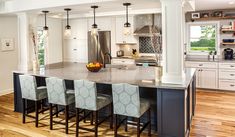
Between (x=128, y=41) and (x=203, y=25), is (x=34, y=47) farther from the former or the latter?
(x=203, y=25)

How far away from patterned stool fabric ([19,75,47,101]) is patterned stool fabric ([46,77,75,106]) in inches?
14.2

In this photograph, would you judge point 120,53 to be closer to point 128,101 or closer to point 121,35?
point 121,35

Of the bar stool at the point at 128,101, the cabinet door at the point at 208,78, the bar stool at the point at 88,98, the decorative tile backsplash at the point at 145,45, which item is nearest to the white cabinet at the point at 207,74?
the cabinet door at the point at 208,78

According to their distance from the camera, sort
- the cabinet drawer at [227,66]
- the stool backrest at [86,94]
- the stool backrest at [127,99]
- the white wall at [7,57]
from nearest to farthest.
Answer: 1. the stool backrest at [127,99]
2. the stool backrest at [86,94]
3. the cabinet drawer at [227,66]
4. the white wall at [7,57]

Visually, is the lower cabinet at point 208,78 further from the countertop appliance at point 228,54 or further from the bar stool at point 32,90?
the bar stool at point 32,90

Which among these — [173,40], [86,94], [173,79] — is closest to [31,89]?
[86,94]

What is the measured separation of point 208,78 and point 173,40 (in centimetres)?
381

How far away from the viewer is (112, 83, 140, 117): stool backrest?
3.32 metres

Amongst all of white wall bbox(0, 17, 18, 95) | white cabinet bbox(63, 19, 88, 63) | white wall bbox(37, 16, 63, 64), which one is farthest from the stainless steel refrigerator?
white wall bbox(0, 17, 18, 95)

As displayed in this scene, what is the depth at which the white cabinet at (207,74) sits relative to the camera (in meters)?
6.66

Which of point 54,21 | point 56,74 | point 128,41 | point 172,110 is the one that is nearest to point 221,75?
point 128,41

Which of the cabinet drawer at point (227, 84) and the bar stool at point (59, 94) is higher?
the bar stool at point (59, 94)

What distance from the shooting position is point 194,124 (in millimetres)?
4316

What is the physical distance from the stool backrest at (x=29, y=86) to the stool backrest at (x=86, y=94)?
0.99m
